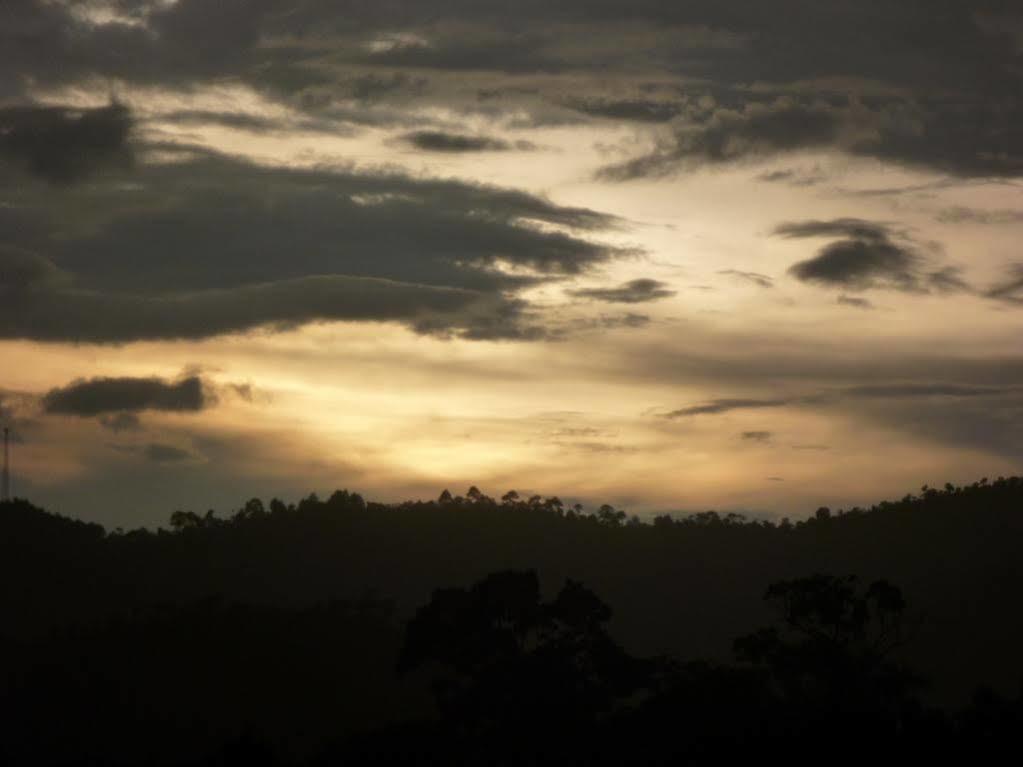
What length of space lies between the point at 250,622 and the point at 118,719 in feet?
114

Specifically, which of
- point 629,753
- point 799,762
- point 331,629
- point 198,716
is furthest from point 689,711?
point 331,629

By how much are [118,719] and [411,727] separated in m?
52.2

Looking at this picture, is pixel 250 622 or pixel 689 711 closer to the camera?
pixel 689 711

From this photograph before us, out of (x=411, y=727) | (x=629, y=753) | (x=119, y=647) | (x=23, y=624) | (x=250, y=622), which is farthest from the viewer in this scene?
(x=23, y=624)

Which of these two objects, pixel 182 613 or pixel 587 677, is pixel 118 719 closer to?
pixel 182 613

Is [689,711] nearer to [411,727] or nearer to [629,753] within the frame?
[629,753]

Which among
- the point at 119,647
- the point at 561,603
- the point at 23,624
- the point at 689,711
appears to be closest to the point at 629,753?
the point at 689,711

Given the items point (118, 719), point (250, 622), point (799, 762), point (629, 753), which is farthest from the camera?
point (250, 622)

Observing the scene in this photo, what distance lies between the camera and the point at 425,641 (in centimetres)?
10012

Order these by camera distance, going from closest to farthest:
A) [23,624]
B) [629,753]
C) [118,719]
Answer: [629,753] → [118,719] → [23,624]

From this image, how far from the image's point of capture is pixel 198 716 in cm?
14450

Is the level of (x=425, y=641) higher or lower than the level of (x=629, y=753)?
higher

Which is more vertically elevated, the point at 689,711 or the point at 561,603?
the point at 561,603

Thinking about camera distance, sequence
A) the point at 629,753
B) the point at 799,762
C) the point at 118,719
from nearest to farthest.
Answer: the point at 799,762 → the point at 629,753 → the point at 118,719
